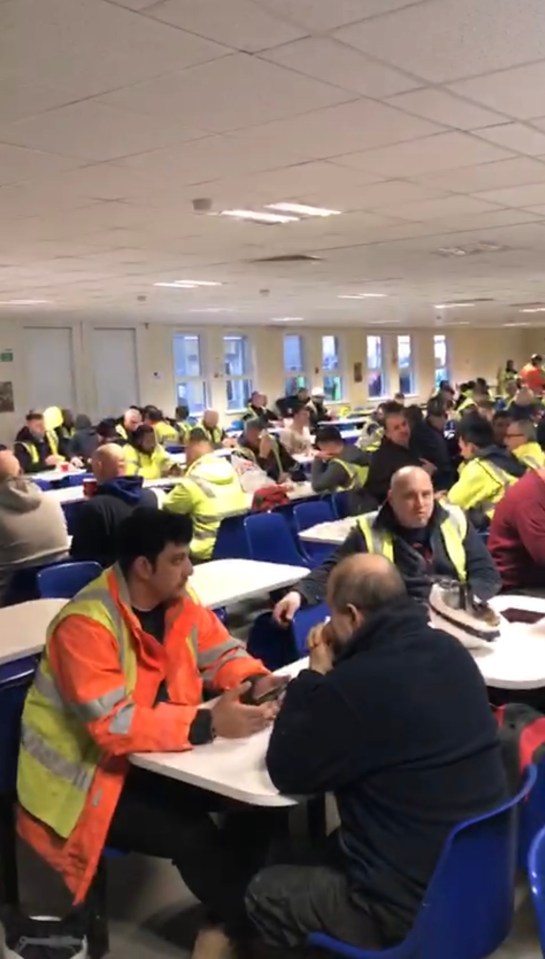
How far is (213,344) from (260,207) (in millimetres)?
10896

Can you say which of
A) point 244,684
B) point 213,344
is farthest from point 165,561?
point 213,344

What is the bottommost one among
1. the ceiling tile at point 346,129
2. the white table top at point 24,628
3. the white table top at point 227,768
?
the white table top at point 227,768

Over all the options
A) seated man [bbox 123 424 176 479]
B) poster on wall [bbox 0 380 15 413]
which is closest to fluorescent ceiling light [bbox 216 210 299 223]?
seated man [bbox 123 424 176 479]

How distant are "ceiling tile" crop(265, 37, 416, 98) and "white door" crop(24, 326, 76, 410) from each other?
34.5ft

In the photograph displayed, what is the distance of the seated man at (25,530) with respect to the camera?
4426mm

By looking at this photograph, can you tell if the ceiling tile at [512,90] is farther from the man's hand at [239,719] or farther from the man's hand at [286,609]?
the man's hand at [239,719]

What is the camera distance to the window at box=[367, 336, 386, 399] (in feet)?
63.0

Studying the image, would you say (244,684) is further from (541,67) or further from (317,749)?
(541,67)

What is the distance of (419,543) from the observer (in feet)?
11.3

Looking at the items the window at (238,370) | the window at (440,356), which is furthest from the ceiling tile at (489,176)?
the window at (440,356)

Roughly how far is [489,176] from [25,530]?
111 inches

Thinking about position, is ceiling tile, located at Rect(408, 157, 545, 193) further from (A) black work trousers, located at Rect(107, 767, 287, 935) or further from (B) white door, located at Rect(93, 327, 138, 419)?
(B) white door, located at Rect(93, 327, 138, 419)

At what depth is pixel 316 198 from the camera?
4.74 m

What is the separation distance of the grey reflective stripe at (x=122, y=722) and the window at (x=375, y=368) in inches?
680
